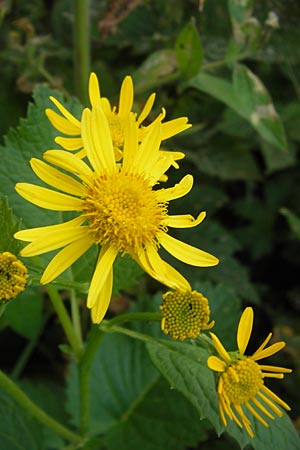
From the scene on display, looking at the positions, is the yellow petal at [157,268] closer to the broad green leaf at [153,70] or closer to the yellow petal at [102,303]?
the yellow petal at [102,303]

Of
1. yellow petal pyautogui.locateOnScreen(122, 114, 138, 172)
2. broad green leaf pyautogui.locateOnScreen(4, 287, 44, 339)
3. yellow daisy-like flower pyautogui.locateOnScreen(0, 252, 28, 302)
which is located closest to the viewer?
yellow daisy-like flower pyautogui.locateOnScreen(0, 252, 28, 302)

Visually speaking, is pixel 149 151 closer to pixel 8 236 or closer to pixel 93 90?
pixel 93 90

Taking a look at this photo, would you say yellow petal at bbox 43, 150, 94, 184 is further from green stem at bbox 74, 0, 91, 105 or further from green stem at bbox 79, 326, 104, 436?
green stem at bbox 74, 0, 91, 105

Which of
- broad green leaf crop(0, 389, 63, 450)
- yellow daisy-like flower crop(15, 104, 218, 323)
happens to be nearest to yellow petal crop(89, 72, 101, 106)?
yellow daisy-like flower crop(15, 104, 218, 323)

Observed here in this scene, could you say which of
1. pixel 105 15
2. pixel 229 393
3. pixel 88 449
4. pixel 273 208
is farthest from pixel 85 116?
pixel 273 208

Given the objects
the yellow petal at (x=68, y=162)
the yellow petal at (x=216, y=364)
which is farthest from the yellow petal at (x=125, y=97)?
the yellow petal at (x=216, y=364)

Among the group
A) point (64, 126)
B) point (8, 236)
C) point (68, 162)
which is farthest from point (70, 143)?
Answer: point (8, 236)

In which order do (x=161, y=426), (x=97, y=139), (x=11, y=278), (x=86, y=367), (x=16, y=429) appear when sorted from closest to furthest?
(x=11, y=278) → (x=97, y=139) → (x=86, y=367) → (x=16, y=429) → (x=161, y=426)
